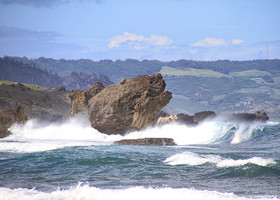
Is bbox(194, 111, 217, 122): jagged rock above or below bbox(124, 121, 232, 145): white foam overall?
above

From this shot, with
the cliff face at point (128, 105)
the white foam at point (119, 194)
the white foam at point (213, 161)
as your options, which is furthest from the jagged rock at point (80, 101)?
the white foam at point (119, 194)

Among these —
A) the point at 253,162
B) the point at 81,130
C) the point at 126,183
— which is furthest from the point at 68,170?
the point at 81,130

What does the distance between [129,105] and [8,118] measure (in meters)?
13.8

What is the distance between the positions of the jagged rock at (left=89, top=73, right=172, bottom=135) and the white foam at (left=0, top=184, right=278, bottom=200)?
2495 cm

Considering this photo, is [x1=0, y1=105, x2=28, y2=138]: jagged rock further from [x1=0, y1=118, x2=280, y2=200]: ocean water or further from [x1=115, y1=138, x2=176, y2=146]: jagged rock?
[x1=115, y1=138, x2=176, y2=146]: jagged rock

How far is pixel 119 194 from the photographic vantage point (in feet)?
44.2

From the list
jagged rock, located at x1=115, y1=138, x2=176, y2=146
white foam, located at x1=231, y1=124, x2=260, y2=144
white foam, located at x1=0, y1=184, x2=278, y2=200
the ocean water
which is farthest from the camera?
white foam, located at x1=231, y1=124, x2=260, y2=144

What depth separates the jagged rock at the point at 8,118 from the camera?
43.1m

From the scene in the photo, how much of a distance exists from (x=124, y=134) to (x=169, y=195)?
2668 centimetres

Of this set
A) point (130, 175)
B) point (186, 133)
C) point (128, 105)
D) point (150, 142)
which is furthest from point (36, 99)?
point (130, 175)

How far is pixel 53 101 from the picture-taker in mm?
113625

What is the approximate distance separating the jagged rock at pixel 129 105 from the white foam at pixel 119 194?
2495 centimetres

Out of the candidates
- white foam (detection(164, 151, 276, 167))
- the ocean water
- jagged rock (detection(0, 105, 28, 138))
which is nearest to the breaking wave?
jagged rock (detection(0, 105, 28, 138))

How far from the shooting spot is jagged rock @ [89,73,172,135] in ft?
128
